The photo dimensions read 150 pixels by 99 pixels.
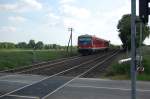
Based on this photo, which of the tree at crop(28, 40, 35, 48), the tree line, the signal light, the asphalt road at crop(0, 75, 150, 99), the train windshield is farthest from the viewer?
the tree at crop(28, 40, 35, 48)

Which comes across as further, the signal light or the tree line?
the tree line

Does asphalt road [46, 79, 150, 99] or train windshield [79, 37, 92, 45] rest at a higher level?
train windshield [79, 37, 92, 45]

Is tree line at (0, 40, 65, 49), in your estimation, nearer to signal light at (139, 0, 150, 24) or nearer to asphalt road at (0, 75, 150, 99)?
asphalt road at (0, 75, 150, 99)

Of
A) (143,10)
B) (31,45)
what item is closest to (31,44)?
(31,45)

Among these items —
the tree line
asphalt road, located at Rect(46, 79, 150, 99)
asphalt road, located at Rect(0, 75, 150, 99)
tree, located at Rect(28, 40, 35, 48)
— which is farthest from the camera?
tree, located at Rect(28, 40, 35, 48)

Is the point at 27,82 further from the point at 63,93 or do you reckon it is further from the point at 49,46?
the point at 49,46

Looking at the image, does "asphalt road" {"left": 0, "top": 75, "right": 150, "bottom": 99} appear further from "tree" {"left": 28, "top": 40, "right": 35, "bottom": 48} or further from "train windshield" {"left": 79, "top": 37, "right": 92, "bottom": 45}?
"tree" {"left": 28, "top": 40, "right": 35, "bottom": 48}

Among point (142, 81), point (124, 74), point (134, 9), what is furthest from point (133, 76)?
point (124, 74)

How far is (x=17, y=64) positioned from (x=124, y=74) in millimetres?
14658

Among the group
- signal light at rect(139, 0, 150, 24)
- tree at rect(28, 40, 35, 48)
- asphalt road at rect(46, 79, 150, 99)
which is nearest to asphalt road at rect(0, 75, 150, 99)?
asphalt road at rect(46, 79, 150, 99)

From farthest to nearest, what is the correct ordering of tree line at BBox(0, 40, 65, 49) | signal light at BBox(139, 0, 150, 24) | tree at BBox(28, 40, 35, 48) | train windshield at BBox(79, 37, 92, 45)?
tree at BBox(28, 40, 35, 48) → tree line at BBox(0, 40, 65, 49) → train windshield at BBox(79, 37, 92, 45) → signal light at BBox(139, 0, 150, 24)

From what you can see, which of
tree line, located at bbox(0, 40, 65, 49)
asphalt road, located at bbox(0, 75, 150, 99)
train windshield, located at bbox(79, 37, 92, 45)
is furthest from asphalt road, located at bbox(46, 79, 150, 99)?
tree line, located at bbox(0, 40, 65, 49)

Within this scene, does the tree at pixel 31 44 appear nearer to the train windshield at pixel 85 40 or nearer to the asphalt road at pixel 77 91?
the train windshield at pixel 85 40

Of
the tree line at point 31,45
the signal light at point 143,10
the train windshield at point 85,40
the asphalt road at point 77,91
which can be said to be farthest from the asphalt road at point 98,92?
the tree line at point 31,45
